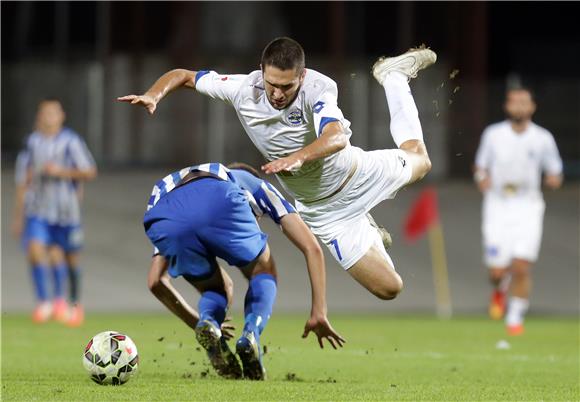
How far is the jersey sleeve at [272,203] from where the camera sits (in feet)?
31.0

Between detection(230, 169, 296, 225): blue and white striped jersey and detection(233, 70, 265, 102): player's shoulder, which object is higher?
detection(233, 70, 265, 102): player's shoulder

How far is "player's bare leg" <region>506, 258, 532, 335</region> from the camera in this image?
14977mm

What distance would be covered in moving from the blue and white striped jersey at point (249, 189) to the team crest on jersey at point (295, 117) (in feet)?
1.90

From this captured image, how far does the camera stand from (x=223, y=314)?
9.45m

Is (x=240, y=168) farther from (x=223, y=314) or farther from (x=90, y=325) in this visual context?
(x=90, y=325)

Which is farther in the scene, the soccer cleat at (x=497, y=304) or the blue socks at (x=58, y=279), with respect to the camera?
the soccer cleat at (x=497, y=304)

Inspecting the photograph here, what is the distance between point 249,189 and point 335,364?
224cm

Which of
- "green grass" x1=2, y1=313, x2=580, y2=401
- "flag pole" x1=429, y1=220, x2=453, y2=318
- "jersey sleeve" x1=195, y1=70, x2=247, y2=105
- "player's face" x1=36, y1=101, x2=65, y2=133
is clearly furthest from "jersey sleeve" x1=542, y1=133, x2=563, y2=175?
"jersey sleeve" x1=195, y1=70, x2=247, y2=105

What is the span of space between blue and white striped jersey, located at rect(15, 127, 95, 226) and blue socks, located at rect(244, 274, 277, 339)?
7164 mm

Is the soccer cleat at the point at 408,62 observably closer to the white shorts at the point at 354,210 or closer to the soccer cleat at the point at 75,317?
the white shorts at the point at 354,210

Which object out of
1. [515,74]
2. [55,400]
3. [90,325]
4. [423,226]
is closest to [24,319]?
[90,325]

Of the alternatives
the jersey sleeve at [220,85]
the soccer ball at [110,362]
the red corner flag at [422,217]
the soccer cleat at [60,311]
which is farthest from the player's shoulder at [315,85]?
the red corner flag at [422,217]

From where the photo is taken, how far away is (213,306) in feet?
30.9

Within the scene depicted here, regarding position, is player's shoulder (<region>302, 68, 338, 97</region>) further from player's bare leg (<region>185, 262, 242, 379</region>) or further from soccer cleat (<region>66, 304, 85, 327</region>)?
soccer cleat (<region>66, 304, 85, 327</region>)
